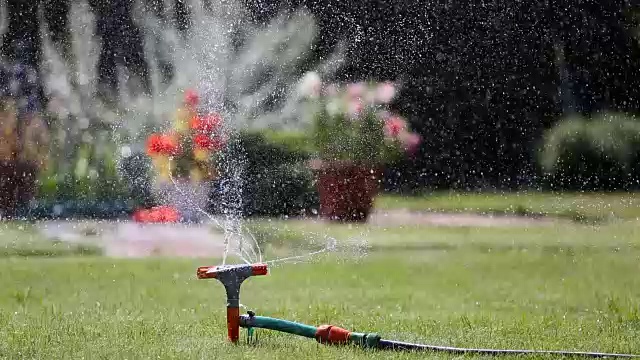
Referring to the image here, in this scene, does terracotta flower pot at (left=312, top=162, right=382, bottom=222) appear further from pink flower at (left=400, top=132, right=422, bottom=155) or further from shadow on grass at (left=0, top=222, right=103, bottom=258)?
shadow on grass at (left=0, top=222, right=103, bottom=258)

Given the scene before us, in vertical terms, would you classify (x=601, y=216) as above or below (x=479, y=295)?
above

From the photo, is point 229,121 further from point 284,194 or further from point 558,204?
point 558,204

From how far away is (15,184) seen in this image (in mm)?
4531

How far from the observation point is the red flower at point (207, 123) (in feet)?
14.3

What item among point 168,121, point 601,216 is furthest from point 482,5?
point 168,121

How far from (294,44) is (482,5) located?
91cm

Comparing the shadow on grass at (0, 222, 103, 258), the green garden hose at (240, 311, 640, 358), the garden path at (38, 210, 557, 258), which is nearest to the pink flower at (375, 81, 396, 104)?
the garden path at (38, 210, 557, 258)

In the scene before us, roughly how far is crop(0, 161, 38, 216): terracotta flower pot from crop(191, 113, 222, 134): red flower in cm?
77

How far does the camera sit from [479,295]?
9.96ft

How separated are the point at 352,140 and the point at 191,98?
0.71 m

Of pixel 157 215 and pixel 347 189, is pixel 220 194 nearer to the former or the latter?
pixel 157 215

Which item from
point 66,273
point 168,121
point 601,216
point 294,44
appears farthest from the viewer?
point 294,44

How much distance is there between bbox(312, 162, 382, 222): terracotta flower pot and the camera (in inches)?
164

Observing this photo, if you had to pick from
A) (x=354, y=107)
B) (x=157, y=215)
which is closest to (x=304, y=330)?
(x=157, y=215)
